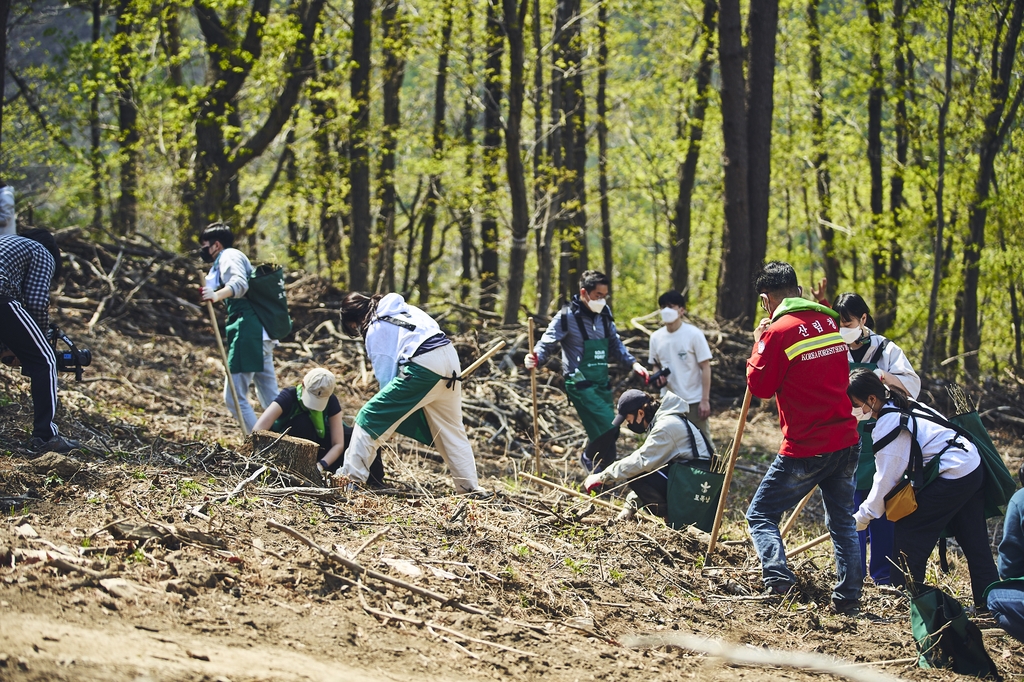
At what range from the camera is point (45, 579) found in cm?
396

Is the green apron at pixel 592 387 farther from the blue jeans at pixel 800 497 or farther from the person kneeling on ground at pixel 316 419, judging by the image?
the blue jeans at pixel 800 497

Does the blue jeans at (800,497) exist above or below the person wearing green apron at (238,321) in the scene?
below

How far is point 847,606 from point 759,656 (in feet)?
3.78

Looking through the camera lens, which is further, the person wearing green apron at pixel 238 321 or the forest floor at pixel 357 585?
the person wearing green apron at pixel 238 321

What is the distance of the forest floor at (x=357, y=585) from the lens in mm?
3723

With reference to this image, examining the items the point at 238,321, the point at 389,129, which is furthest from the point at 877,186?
the point at 238,321

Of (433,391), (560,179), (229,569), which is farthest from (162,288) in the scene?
(229,569)

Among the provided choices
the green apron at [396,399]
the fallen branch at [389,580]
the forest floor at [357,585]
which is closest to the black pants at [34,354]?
the forest floor at [357,585]

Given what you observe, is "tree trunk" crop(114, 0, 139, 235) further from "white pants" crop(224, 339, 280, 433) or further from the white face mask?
the white face mask

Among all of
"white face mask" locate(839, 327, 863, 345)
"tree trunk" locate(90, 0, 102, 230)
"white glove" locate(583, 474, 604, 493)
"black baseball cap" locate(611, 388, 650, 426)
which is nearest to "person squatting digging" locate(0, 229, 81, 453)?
"white glove" locate(583, 474, 604, 493)

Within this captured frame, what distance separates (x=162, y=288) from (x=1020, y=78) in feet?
45.0

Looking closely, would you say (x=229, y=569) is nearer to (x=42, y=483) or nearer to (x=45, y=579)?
(x=45, y=579)

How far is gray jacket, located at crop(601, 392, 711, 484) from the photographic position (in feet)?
20.9

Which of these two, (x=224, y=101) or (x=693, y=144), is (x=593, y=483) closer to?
(x=224, y=101)
